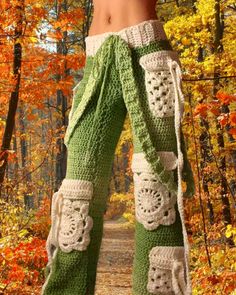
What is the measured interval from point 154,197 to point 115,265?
25.5ft

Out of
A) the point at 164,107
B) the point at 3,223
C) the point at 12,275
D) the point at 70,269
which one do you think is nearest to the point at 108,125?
the point at 164,107

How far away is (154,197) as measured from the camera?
1995 mm

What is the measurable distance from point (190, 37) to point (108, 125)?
22.7ft

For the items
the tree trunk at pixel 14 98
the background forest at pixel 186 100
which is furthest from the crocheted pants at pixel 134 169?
the tree trunk at pixel 14 98

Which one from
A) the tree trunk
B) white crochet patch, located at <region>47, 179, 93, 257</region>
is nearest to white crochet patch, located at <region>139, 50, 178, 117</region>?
white crochet patch, located at <region>47, 179, 93, 257</region>

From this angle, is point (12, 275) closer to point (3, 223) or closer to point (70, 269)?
point (3, 223)

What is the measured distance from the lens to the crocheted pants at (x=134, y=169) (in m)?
1.98

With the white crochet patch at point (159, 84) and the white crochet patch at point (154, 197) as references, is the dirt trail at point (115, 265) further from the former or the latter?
the white crochet patch at point (159, 84)

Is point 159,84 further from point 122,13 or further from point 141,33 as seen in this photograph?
point 122,13

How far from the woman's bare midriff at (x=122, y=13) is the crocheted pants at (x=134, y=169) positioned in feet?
0.15

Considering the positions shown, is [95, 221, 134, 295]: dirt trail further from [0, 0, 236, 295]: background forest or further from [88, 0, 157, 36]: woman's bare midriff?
[88, 0, 157, 36]: woman's bare midriff

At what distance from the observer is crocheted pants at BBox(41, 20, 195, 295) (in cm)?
198

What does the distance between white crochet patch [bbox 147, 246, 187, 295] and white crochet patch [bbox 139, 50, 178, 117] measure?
0.55 meters

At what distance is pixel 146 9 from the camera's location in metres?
2.12
